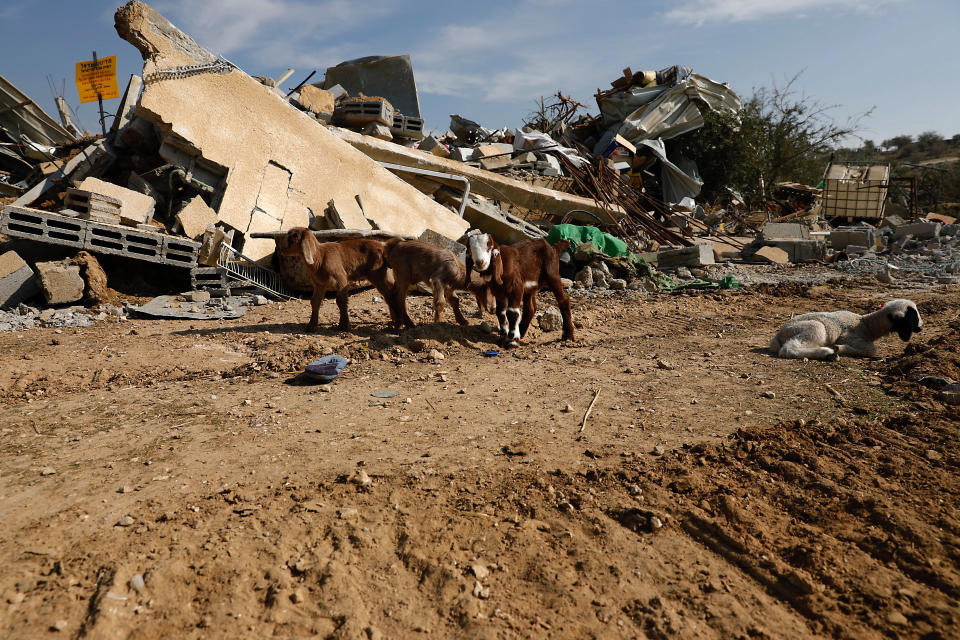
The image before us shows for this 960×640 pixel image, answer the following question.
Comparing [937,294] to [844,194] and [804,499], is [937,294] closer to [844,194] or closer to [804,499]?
[804,499]

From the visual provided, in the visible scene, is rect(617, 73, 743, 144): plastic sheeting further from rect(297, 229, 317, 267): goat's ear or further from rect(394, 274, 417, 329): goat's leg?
rect(297, 229, 317, 267): goat's ear

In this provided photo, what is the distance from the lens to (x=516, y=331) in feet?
25.3

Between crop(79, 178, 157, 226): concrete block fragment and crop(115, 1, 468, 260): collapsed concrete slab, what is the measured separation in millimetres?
993

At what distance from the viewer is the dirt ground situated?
265 centimetres


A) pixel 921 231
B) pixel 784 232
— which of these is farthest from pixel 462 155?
pixel 921 231

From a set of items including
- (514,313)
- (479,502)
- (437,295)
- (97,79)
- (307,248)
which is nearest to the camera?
(479,502)

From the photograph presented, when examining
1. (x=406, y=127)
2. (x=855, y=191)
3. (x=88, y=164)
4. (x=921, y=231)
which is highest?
(x=406, y=127)

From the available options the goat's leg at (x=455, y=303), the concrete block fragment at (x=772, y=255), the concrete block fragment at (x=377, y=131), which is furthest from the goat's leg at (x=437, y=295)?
the concrete block fragment at (x=772, y=255)

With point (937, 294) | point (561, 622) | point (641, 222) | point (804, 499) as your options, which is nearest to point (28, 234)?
point (561, 622)

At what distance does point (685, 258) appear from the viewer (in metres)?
14.2

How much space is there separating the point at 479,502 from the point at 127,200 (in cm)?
827

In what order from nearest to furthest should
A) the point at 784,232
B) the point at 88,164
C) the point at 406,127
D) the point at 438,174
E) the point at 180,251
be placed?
the point at 180,251, the point at 88,164, the point at 438,174, the point at 406,127, the point at 784,232

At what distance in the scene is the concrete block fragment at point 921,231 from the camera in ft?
61.9

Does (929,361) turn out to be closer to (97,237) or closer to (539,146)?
(97,237)
